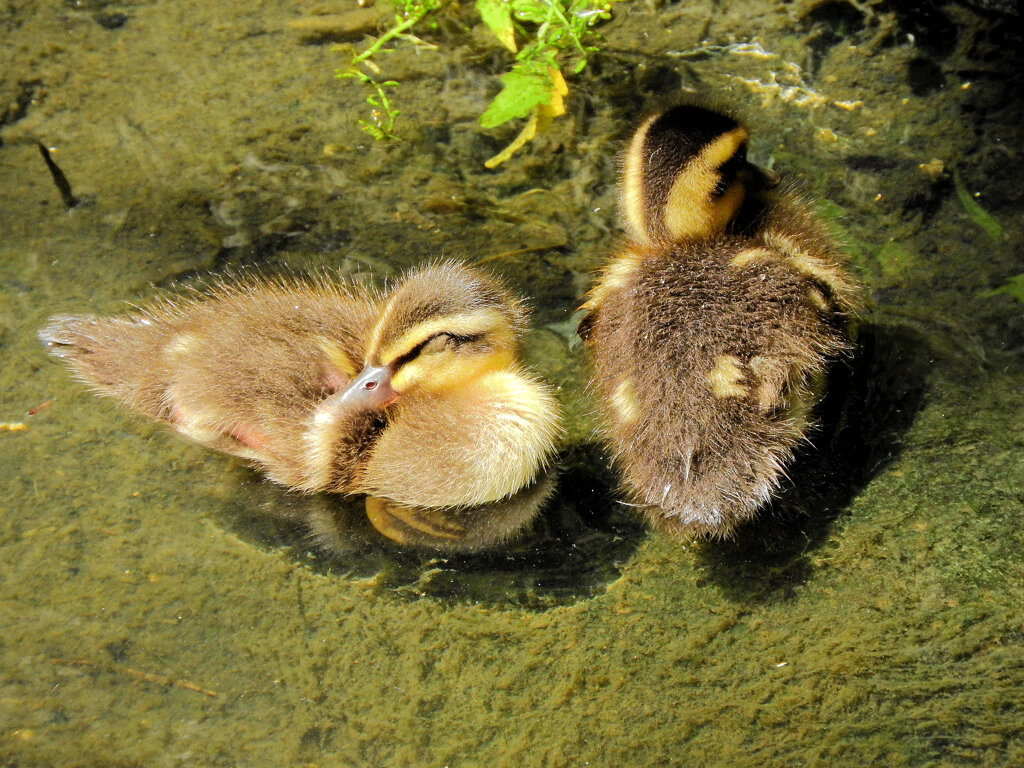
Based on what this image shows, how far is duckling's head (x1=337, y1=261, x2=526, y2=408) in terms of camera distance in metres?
2.19

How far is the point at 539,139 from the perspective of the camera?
2.91 meters

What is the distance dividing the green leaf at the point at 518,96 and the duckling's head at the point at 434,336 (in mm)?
792

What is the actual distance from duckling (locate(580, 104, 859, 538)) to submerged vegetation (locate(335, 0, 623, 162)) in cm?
67

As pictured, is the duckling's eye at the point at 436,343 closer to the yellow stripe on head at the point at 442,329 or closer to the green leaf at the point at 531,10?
the yellow stripe on head at the point at 442,329

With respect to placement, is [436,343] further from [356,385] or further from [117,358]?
[117,358]

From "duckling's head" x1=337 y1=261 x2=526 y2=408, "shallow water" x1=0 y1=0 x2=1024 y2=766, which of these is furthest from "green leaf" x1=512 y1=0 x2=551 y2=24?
"duckling's head" x1=337 y1=261 x2=526 y2=408

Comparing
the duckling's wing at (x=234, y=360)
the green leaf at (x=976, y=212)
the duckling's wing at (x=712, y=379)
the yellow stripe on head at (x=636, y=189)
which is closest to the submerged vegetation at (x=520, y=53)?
the yellow stripe on head at (x=636, y=189)

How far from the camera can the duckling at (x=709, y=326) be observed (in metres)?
1.99

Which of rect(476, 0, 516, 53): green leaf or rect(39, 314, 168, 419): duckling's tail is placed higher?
rect(476, 0, 516, 53): green leaf

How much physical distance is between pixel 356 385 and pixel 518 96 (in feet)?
3.95

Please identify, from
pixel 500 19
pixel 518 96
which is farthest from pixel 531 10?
pixel 518 96

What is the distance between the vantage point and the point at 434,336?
222 centimetres

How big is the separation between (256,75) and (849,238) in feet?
6.75

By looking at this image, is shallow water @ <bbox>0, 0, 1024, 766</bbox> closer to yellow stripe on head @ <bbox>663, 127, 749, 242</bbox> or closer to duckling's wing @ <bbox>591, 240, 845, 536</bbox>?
duckling's wing @ <bbox>591, 240, 845, 536</bbox>
